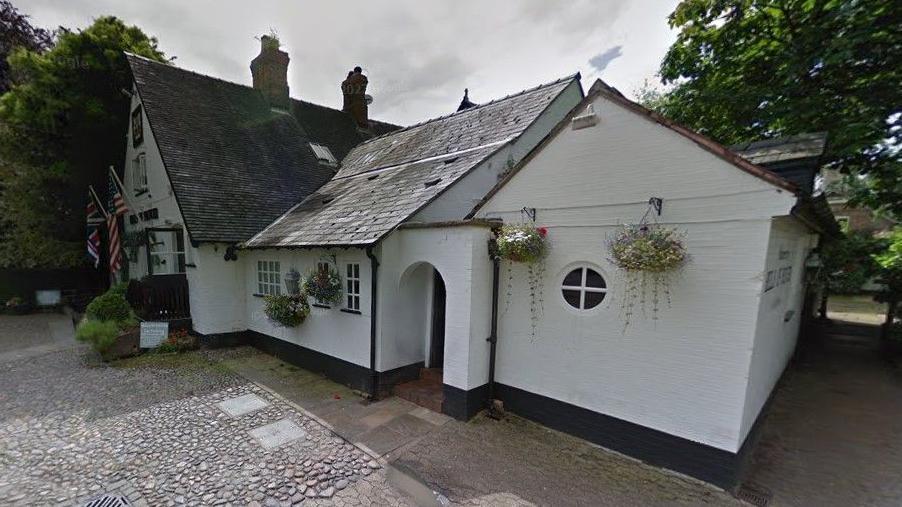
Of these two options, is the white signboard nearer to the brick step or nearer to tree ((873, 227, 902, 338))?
the brick step

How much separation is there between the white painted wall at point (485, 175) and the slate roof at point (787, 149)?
427 cm

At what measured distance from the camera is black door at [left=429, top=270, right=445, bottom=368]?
7734mm

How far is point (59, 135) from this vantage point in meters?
14.8

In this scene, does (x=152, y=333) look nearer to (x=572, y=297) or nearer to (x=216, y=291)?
(x=216, y=291)

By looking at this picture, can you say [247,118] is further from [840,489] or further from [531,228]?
[840,489]

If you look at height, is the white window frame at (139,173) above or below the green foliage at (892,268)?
above

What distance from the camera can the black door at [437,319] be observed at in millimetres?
7734

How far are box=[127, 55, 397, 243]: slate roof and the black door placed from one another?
6283 millimetres

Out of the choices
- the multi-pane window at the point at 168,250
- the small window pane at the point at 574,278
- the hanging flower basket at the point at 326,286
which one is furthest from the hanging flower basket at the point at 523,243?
the multi-pane window at the point at 168,250

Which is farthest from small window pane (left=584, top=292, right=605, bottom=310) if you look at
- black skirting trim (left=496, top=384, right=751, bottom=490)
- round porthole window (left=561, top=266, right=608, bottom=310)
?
black skirting trim (left=496, top=384, right=751, bottom=490)

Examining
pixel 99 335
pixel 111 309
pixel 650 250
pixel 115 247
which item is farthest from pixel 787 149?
pixel 115 247

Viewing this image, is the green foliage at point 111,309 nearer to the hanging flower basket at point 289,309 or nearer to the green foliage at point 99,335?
the green foliage at point 99,335

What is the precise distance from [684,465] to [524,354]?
8.19 feet

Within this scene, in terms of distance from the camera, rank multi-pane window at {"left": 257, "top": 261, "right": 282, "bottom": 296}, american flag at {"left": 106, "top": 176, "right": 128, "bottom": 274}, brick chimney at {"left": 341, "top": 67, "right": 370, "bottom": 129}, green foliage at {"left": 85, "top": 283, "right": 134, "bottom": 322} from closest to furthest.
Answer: multi-pane window at {"left": 257, "top": 261, "right": 282, "bottom": 296}, green foliage at {"left": 85, "top": 283, "right": 134, "bottom": 322}, american flag at {"left": 106, "top": 176, "right": 128, "bottom": 274}, brick chimney at {"left": 341, "top": 67, "right": 370, "bottom": 129}
